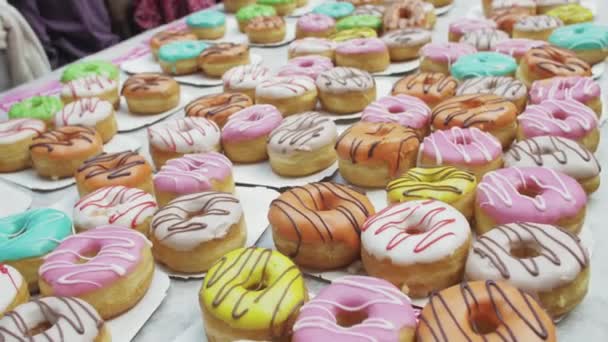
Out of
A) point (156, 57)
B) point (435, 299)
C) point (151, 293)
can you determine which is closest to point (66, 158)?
point (151, 293)

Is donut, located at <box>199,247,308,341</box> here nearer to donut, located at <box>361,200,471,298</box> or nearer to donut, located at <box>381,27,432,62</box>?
donut, located at <box>361,200,471,298</box>

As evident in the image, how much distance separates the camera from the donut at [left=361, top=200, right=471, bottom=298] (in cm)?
192

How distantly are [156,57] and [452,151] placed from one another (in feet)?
8.33

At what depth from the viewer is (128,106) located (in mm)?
3541

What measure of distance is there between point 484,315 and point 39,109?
104 inches

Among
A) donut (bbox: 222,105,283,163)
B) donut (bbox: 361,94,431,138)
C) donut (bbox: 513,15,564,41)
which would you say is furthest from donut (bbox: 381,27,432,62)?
donut (bbox: 222,105,283,163)

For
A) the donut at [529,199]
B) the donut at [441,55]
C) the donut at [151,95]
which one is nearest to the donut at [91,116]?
the donut at [151,95]

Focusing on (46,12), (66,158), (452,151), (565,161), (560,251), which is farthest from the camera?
(46,12)

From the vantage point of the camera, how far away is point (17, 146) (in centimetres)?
305

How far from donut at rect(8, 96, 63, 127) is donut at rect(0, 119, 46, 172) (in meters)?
0.17

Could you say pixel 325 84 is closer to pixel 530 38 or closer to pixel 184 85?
pixel 184 85

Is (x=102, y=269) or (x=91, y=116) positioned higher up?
(x=102, y=269)

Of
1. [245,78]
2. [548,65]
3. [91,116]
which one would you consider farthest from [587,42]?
[91,116]

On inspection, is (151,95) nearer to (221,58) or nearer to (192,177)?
(221,58)
